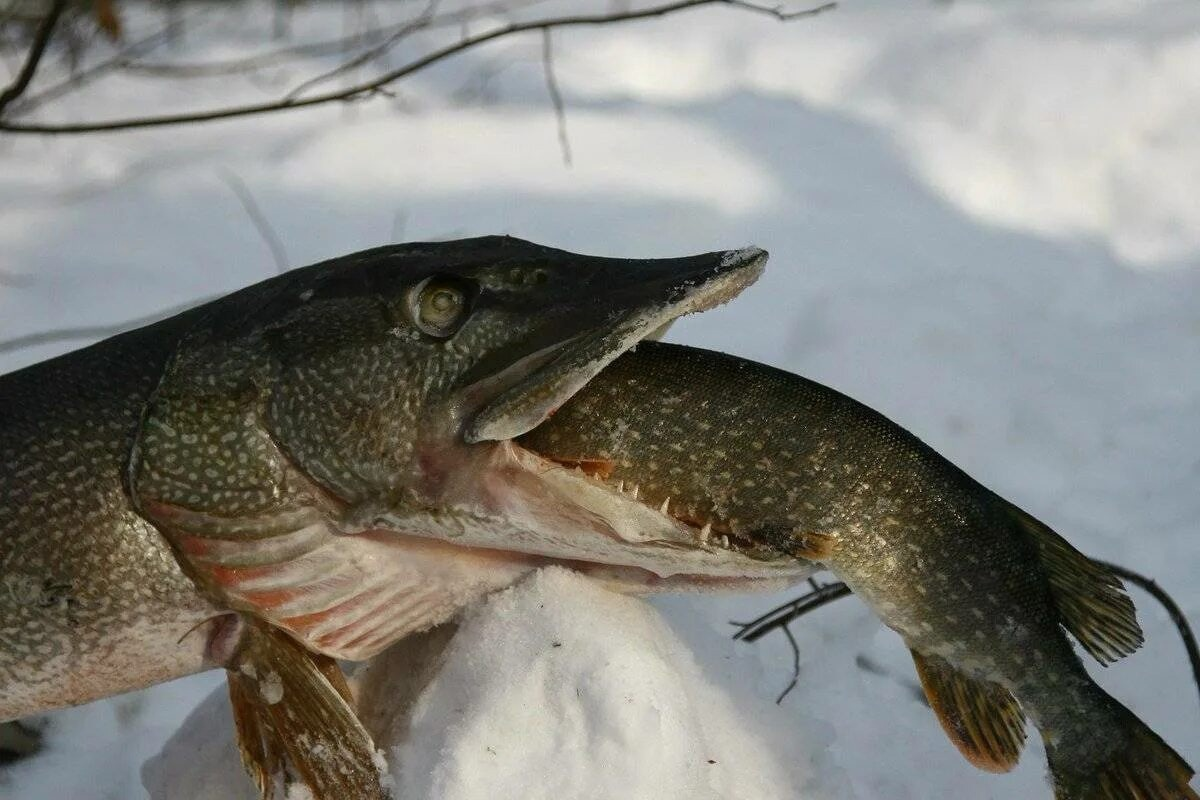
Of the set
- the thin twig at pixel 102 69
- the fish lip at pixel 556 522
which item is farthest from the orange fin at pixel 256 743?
the thin twig at pixel 102 69

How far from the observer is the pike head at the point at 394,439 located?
49.7 inches

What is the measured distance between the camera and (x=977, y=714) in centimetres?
140

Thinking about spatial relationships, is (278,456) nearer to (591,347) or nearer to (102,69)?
(591,347)

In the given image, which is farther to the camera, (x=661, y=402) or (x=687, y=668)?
(x=687, y=668)

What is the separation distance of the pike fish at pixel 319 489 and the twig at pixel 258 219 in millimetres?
2030

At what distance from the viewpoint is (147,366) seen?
1408 mm

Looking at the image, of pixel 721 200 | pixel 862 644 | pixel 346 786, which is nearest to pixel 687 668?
pixel 346 786

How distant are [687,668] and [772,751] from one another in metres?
0.15

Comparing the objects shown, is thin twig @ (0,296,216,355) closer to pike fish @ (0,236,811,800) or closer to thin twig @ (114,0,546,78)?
pike fish @ (0,236,811,800)

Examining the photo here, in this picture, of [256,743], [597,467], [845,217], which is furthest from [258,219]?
[597,467]

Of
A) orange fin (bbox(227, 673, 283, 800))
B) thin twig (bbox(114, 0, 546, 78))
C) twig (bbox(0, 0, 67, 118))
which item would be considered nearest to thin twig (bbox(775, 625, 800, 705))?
orange fin (bbox(227, 673, 283, 800))

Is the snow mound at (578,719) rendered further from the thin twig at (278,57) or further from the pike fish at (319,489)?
the thin twig at (278,57)

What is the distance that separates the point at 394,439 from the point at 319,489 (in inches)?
4.4

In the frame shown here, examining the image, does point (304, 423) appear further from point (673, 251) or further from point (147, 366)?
point (673, 251)
